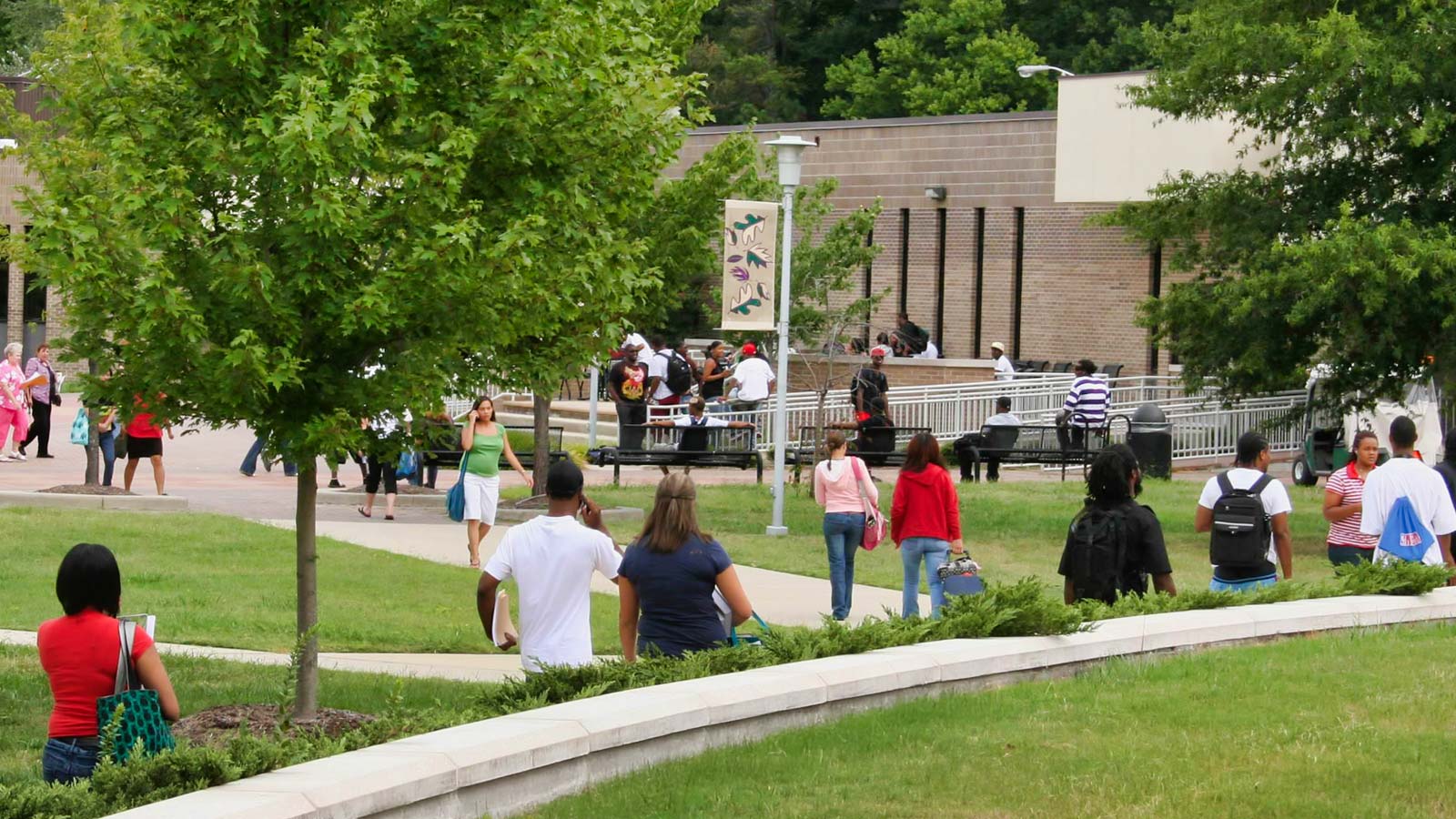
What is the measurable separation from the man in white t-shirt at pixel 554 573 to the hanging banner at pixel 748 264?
37.7 feet

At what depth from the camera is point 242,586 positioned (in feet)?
48.8

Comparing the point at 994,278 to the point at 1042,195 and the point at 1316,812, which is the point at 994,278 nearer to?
the point at 1042,195

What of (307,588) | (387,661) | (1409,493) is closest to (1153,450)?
(1409,493)

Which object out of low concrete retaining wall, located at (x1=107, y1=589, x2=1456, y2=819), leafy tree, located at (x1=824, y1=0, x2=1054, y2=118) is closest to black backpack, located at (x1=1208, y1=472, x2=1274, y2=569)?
low concrete retaining wall, located at (x1=107, y1=589, x2=1456, y2=819)

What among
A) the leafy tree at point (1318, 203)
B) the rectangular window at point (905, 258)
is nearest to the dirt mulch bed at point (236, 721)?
the leafy tree at point (1318, 203)

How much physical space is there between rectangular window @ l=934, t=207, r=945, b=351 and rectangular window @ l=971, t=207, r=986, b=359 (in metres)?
0.82

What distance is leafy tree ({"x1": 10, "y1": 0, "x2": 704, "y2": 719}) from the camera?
8.42 metres

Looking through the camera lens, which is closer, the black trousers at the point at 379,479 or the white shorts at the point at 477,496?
the white shorts at the point at 477,496

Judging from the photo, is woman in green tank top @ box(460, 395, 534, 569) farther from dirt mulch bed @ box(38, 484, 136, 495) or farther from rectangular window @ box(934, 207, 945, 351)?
rectangular window @ box(934, 207, 945, 351)

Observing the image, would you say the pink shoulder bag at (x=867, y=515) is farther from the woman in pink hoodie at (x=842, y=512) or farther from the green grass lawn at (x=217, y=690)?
the green grass lawn at (x=217, y=690)

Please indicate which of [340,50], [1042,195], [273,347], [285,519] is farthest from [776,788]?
[1042,195]

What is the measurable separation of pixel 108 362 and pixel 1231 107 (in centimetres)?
1434

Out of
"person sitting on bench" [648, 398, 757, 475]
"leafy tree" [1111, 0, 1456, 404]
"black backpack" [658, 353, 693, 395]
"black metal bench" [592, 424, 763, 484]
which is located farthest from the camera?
"black backpack" [658, 353, 693, 395]

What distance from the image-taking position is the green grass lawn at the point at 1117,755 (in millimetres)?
6656
